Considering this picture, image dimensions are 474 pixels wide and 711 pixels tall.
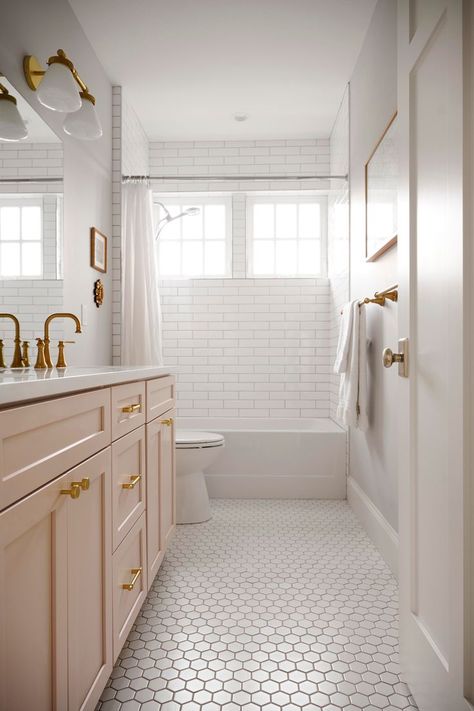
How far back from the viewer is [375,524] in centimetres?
260

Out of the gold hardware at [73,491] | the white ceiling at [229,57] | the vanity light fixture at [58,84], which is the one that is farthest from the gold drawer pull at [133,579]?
the white ceiling at [229,57]

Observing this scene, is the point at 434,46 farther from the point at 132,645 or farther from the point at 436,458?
the point at 132,645

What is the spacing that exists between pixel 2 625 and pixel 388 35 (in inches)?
106

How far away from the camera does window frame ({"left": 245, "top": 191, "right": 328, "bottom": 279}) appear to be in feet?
14.5

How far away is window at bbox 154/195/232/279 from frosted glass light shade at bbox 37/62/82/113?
2408mm

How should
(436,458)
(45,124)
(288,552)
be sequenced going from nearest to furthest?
(436,458)
(45,124)
(288,552)

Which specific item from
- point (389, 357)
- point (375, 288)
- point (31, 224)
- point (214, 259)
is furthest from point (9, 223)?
point (214, 259)

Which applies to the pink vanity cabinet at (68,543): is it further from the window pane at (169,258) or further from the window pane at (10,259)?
the window pane at (169,258)

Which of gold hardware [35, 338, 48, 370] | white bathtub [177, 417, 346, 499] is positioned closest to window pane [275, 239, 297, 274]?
white bathtub [177, 417, 346, 499]

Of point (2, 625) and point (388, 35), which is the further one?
point (388, 35)

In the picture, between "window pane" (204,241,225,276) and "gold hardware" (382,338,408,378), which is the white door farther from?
"window pane" (204,241,225,276)

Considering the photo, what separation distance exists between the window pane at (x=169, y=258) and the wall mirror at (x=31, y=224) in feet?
6.58

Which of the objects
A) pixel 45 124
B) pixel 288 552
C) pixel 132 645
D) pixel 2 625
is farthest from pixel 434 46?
pixel 288 552

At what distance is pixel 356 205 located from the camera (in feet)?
10.5
